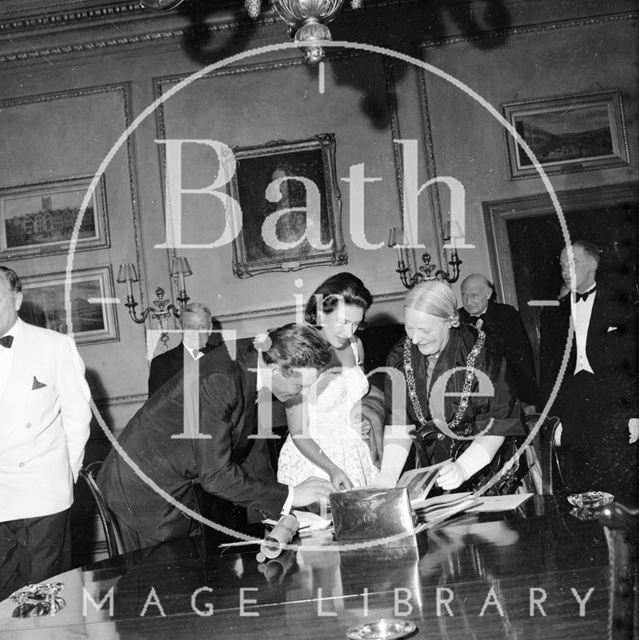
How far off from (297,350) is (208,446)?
470mm

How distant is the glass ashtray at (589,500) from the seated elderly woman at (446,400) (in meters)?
0.56

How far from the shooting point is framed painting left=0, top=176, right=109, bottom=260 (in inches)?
273

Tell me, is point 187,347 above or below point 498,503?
above

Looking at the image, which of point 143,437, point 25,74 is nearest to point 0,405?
point 143,437

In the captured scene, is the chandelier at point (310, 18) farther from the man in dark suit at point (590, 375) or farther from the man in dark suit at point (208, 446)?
the man in dark suit at point (590, 375)

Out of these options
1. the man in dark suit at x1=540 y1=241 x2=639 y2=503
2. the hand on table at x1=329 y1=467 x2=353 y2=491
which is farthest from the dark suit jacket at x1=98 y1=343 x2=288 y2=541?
the man in dark suit at x1=540 y1=241 x2=639 y2=503

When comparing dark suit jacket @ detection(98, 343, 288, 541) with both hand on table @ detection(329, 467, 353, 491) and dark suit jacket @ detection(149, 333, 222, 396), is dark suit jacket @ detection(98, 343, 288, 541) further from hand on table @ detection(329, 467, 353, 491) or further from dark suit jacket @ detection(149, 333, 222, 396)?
dark suit jacket @ detection(149, 333, 222, 396)

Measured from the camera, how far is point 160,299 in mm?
6773

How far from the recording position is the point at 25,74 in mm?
7066

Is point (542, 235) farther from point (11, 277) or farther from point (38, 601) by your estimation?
point (38, 601)

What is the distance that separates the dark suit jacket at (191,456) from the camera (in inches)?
114

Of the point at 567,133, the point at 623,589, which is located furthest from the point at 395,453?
the point at 567,133

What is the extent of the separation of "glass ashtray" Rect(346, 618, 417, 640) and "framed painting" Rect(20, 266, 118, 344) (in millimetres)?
5604

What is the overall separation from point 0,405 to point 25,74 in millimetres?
4462
